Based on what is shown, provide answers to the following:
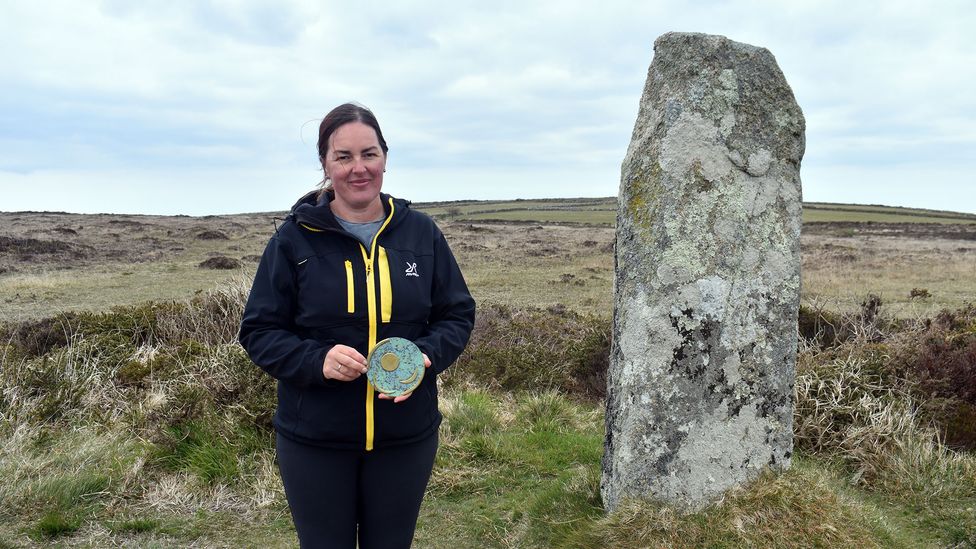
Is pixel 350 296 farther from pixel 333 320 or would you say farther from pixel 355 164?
pixel 355 164

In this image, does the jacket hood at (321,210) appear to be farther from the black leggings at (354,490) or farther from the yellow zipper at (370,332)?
the black leggings at (354,490)

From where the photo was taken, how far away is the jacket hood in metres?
2.75

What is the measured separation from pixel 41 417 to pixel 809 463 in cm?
659

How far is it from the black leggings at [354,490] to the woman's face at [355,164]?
103cm

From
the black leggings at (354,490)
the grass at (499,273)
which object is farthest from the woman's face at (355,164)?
the grass at (499,273)

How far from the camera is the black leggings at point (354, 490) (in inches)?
109

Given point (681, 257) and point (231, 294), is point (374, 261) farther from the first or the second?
point (231, 294)

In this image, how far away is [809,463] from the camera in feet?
16.5

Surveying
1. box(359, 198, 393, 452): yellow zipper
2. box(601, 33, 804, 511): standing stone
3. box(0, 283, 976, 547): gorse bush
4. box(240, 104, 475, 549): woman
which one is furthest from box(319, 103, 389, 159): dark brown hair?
box(0, 283, 976, 547): gorse bush

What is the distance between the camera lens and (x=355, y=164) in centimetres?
276

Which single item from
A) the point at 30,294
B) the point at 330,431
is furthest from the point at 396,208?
the point at 30,294

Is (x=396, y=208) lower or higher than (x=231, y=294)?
higher

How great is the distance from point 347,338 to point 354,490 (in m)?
0.66

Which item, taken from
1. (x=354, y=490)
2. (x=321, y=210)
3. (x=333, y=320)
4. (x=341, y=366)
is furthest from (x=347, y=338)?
(x=354, y=490)
